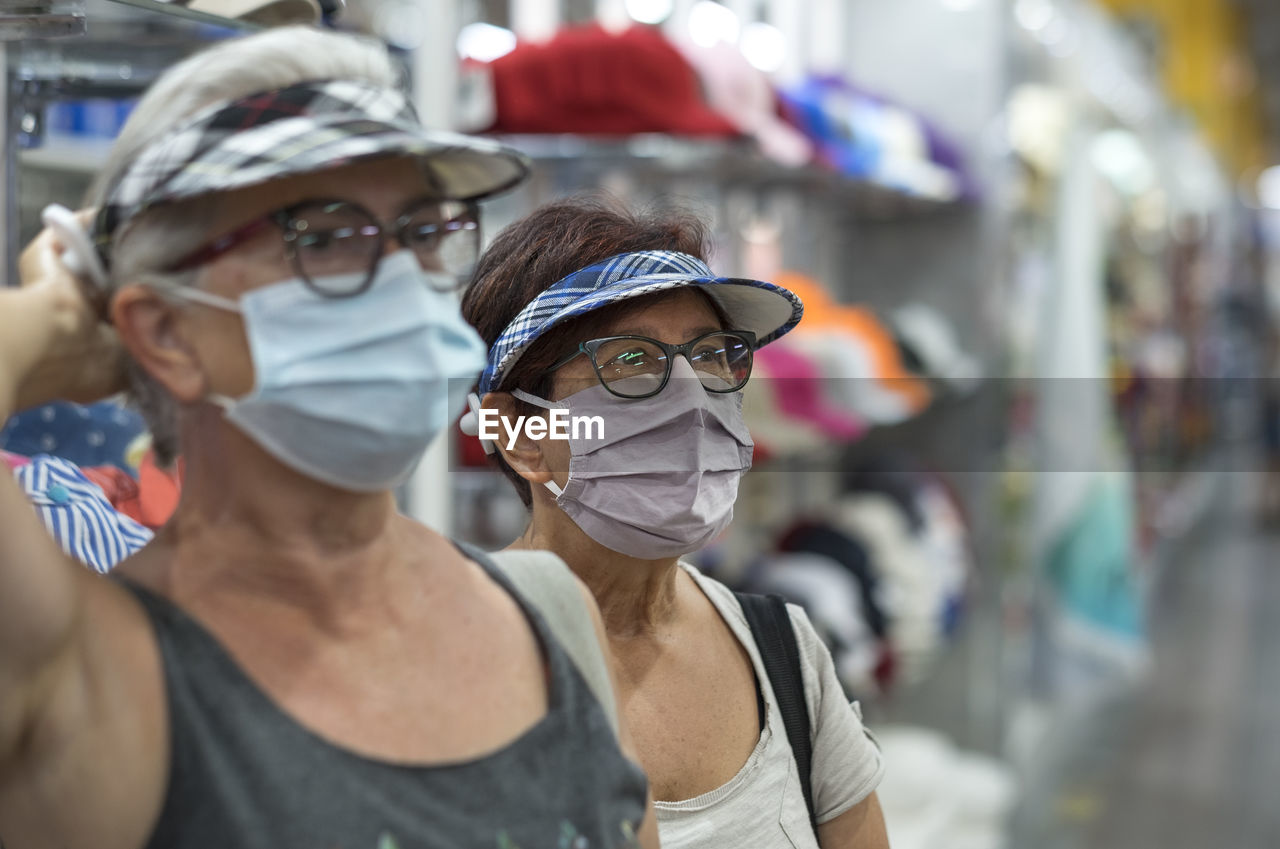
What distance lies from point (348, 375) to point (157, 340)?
11cm

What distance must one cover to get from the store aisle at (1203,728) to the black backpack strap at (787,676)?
11.9ft

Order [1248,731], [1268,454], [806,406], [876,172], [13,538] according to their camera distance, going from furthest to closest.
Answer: [1268,454] → [1248,731] → [876,172] → [806,406] → [13,538]

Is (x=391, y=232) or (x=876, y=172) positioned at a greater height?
(x=876, y=172)

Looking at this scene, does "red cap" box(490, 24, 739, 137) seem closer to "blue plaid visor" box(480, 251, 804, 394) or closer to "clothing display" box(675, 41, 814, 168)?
"clothing display" box(675, 41, 814, 168)

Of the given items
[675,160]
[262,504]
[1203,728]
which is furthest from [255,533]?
[1203,728]

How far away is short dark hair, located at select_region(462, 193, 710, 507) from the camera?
3.51ft

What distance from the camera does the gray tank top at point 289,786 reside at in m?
0.72

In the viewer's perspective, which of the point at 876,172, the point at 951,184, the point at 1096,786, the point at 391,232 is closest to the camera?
the point at 391,232

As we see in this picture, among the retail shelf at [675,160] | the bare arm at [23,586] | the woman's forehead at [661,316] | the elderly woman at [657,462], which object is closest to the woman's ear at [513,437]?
the elderly woman at [657,462]

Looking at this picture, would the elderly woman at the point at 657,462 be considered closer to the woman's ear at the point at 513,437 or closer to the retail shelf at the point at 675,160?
the woman's ear at the point at 513,437

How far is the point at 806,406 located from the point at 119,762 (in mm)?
2446

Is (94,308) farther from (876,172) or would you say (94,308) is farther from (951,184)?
(951,184)

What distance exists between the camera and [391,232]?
2.56 ft

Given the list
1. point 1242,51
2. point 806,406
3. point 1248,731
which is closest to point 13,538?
point 806,406
